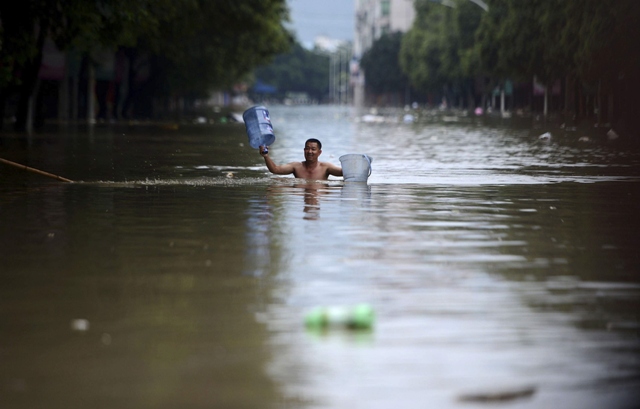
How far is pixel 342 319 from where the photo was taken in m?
8.40

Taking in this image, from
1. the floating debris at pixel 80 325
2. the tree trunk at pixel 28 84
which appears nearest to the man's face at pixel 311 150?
the floating debris at pixel 80 325

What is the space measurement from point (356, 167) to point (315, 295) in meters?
12.8

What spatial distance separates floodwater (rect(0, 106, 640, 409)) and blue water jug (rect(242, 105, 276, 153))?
0.90 m

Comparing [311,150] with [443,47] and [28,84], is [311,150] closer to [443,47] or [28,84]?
[28,84]

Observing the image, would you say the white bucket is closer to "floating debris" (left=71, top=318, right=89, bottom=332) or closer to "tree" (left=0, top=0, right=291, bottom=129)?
"floating debris" (left=71, top=318, right=89, bottom=332)

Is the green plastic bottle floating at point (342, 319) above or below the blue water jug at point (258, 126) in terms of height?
below

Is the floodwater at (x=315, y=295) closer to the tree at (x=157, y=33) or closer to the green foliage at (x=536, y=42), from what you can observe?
the tree at (x=157, y=33)

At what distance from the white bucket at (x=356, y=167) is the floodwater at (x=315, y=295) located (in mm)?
1117

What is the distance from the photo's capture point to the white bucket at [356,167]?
2223 centimetres

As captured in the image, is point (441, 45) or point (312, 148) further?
point (441, 45)

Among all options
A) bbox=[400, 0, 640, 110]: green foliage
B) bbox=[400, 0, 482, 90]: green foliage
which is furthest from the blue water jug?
bbox=[400, 0, 482, 90]: green foliage

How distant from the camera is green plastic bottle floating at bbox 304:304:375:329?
327 inches

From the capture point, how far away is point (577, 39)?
200 feet

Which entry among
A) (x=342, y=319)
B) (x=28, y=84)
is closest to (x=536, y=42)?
(x=28, y=84)
